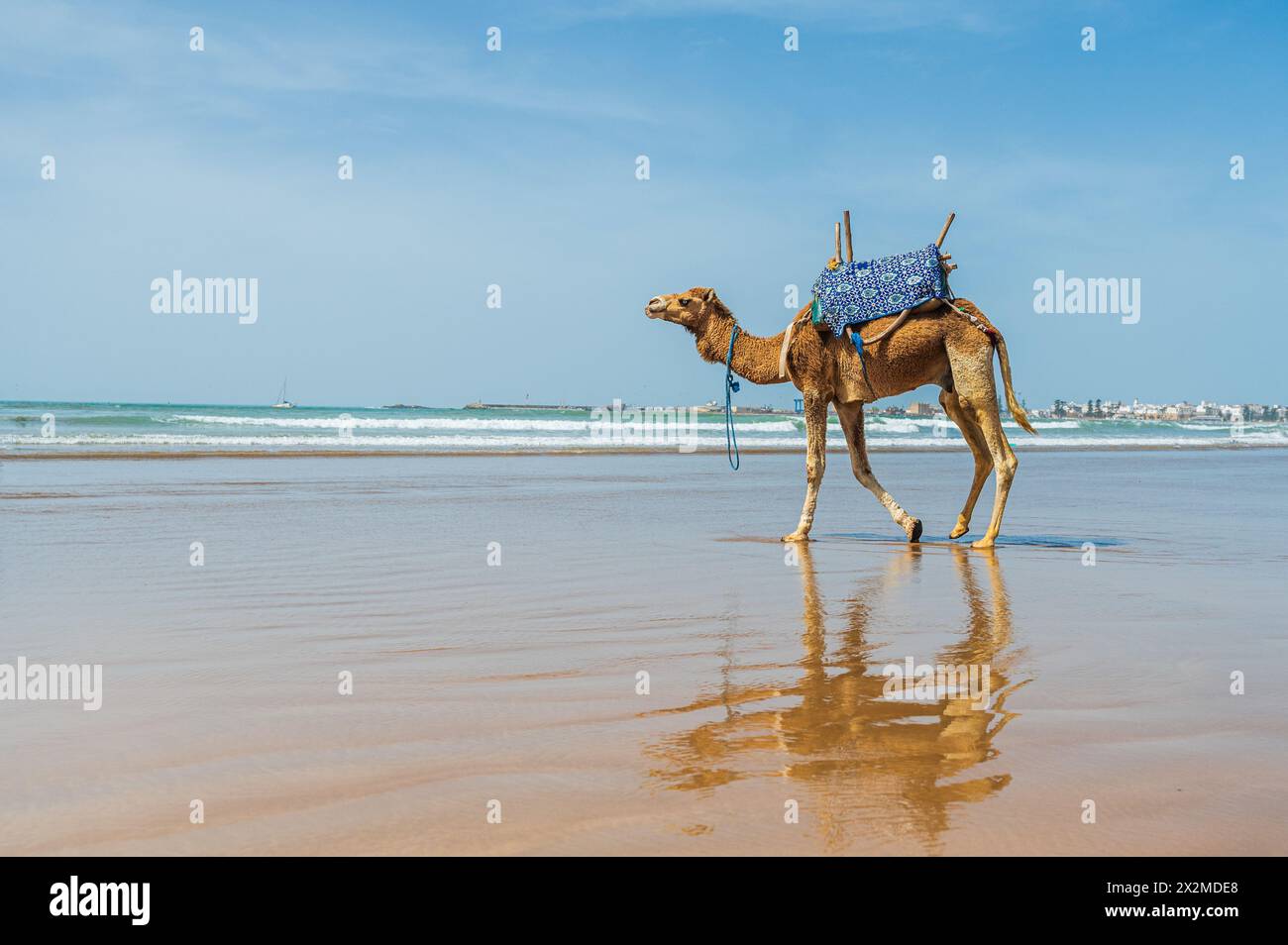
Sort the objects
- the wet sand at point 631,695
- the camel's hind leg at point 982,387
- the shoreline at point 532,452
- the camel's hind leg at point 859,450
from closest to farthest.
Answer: the wet sand at point 631,695 < the camel's hind leg at point 982,387 < the camel's hind leg at point 859,450 < the shoreline at point 532,452

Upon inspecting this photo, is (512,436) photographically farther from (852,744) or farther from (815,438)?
(852,744)

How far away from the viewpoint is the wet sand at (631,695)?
275 cm

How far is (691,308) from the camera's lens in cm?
1025

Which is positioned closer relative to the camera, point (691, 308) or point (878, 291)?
point (878, 291)

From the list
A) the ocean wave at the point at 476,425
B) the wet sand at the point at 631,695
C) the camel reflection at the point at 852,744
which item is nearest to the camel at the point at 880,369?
the wet sand at the point at 631,695

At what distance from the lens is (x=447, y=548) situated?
27.6 feet

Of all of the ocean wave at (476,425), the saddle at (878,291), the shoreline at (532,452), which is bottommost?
the shoreline at (532,452)

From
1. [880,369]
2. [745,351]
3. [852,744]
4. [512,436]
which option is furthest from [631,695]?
[512,436]

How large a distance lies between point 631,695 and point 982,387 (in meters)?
6.25

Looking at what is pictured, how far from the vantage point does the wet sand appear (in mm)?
2752

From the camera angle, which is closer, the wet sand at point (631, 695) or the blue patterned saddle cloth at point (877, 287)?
the wet sand at point (631, 695)

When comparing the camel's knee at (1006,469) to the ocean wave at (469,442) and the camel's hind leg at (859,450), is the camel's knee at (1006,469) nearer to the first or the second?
the camel's hind leg at (859,450)

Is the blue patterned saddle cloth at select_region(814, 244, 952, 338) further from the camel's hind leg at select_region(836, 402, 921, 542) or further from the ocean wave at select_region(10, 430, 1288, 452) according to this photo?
the ocean wave at select_region(10, 430, 1288, 452)
